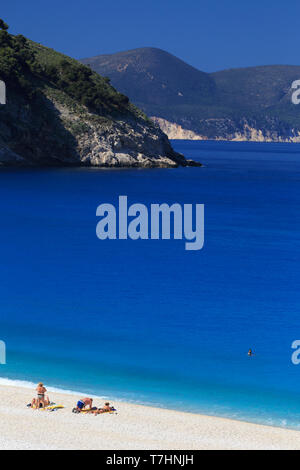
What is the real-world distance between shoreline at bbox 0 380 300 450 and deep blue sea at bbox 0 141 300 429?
1.81 meters

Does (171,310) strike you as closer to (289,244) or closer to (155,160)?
(289,244)

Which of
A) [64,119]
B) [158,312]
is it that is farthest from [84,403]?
[64,119]

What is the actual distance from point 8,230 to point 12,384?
35.4m

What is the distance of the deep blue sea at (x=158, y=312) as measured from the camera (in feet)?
95.3

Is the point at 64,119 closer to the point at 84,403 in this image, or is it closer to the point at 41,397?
the point at 41,397

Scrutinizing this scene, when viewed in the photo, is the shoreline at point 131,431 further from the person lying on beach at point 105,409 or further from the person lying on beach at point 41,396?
the person lying on beach at point 41,396

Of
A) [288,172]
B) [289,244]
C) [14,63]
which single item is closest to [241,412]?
[289,244]

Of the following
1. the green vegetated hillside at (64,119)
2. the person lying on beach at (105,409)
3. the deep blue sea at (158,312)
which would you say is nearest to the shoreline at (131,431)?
the person lying on beach at (105,409)

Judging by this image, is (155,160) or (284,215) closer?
(284,215)

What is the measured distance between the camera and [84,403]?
81.8ft

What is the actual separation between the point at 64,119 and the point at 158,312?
94.9 meters

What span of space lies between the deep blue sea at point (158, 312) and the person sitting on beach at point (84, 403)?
2.63m

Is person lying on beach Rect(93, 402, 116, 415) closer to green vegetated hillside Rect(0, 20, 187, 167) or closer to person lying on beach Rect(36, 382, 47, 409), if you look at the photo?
person lying on beach Rect(36, 382, 47, 409)

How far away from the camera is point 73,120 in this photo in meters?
130
